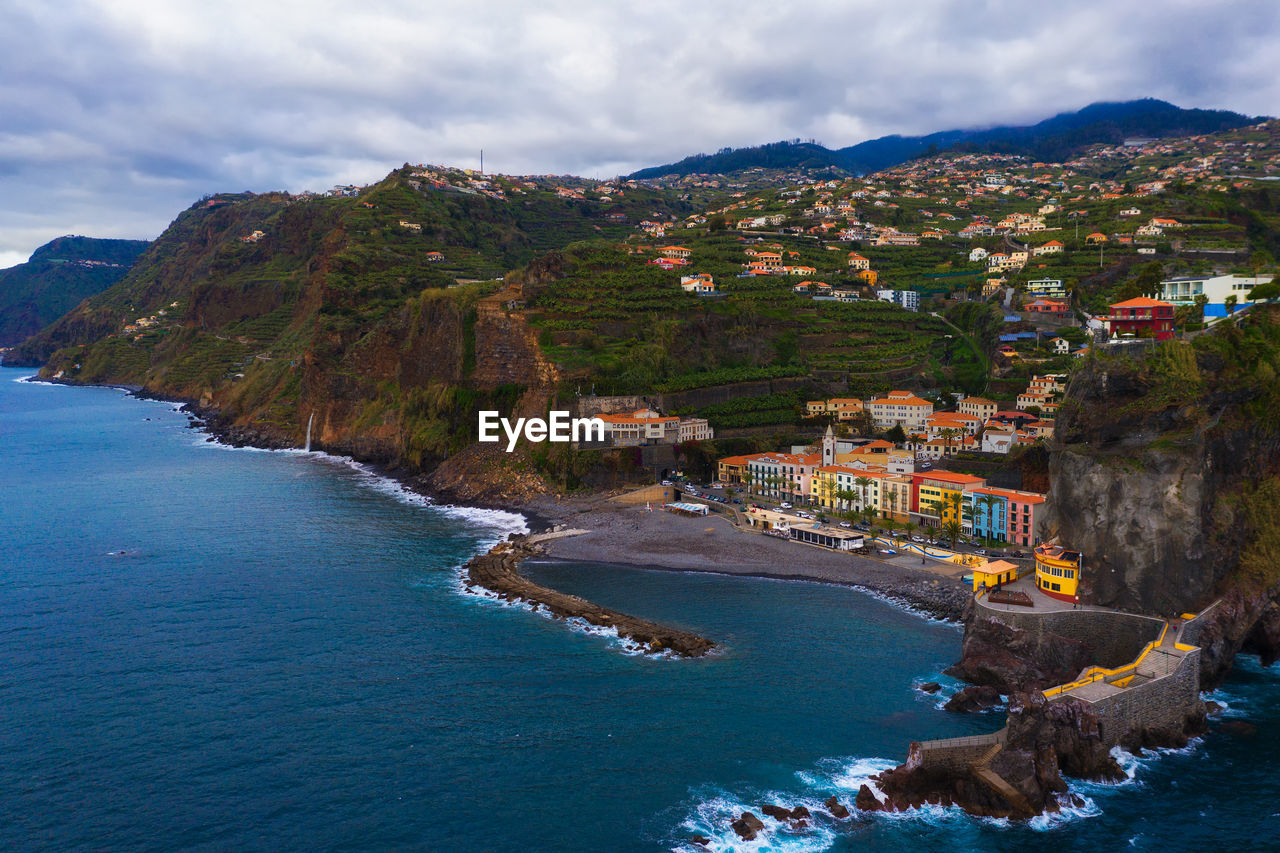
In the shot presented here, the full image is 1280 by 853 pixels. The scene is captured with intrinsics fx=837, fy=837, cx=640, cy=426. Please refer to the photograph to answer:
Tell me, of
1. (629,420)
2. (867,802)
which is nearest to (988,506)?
(629,420)

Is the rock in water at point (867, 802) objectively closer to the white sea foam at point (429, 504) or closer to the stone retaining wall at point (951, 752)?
the stone retaining wall at point (951, 752)

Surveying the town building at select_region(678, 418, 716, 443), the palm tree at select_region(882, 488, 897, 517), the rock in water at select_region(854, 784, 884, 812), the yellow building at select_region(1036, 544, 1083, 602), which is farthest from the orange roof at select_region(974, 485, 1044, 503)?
the rock in water at select_region(854, 784, 884, 812)

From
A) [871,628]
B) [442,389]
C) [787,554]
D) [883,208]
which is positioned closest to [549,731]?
[871,628]

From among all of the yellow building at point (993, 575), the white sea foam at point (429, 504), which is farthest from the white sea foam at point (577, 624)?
the yellow building at point (993, 575)

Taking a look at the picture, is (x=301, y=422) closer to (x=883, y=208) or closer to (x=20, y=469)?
(x=20, y=469)

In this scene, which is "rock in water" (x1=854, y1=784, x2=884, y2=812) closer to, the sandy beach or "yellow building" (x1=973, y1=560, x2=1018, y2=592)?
"yellow building" (x1=973, y1=560, x2=1018, y2=592)

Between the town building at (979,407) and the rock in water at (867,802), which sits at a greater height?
the town building at (979,407)

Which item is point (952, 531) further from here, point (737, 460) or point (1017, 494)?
point (737, 460)
